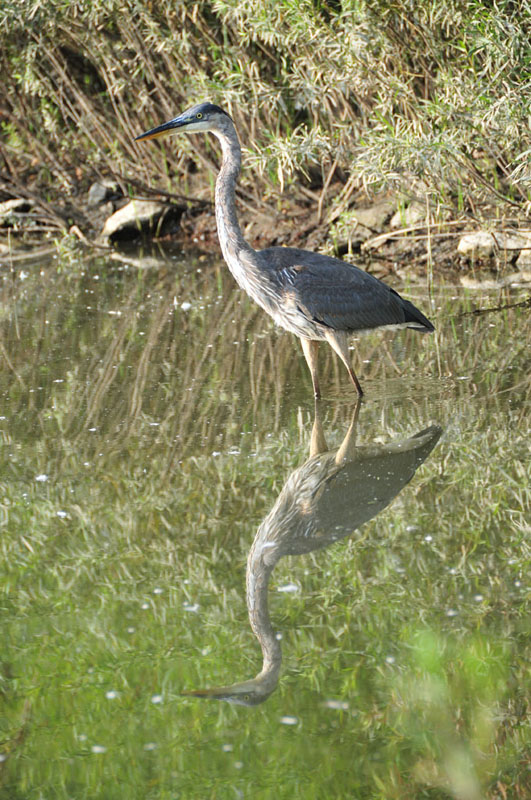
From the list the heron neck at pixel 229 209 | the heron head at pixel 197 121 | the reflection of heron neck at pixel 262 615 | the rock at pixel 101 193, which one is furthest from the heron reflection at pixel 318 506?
the rock at pixel 101 193

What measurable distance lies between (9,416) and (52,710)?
3.56m

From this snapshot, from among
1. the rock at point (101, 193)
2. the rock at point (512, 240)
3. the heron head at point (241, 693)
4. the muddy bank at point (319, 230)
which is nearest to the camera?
the heron head at point (241, 693)

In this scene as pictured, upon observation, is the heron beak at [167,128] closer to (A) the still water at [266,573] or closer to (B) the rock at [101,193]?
(A) the still water at [266,573]

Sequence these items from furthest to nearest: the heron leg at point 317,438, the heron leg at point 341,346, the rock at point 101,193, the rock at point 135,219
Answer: the rock at point 101,193 < the rock at point 135,219 < the heron leg at point 341,346 < the heron leg at point 317,438

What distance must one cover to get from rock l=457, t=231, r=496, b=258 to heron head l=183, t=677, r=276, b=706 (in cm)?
814

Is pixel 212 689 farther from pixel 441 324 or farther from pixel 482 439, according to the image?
pixel 441 324

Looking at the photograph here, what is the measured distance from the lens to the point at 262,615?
172 inches

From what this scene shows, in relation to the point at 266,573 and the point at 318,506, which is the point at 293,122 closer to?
the point at 318,506

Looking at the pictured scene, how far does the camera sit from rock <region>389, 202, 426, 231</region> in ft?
38.4

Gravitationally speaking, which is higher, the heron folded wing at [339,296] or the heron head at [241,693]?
the heron head at [241,693]

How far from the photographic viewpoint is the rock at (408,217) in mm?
11711

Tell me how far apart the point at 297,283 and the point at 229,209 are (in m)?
0.71

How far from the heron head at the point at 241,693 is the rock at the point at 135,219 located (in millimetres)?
11256

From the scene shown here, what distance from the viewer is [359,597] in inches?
177
